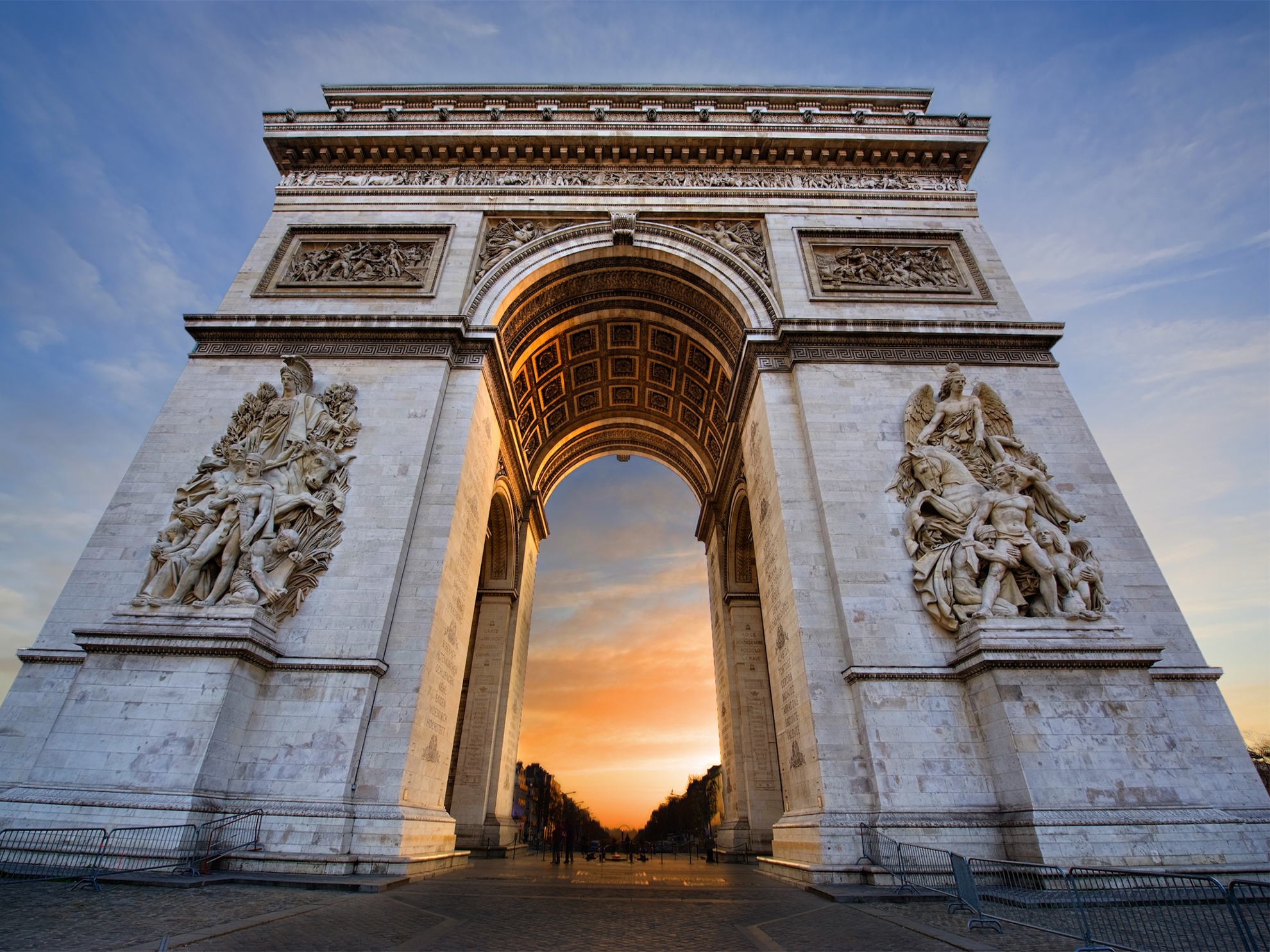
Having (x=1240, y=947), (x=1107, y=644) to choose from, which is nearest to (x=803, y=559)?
(x=1107, y=644)

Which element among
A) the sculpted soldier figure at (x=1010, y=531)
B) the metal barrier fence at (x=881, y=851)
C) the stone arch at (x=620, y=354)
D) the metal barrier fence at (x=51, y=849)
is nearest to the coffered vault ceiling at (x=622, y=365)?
the stone arch at (x=620, y=354)

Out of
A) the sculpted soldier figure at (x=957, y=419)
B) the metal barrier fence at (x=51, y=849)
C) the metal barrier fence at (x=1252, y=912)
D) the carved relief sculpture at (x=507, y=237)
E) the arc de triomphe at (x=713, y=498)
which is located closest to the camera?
the metal barrier fence at (x=1252, y=912)

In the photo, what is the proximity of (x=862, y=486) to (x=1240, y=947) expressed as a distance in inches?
293

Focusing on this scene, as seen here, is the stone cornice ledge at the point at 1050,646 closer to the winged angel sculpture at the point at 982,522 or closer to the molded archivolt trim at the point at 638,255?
the winged angel sculpture at the point at 982,522

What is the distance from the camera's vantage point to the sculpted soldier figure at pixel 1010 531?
9.56 meters

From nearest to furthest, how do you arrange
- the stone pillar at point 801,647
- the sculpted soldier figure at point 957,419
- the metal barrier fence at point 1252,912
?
the metal barrier fence at point 1252,912
the stone pillar at point 801,647
the sculpted soldier figure at point 957,419

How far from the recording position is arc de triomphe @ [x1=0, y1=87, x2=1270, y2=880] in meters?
8.60

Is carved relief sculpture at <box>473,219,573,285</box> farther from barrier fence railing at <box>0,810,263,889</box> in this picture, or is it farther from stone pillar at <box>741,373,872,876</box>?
barrier fence railing at <box>0,810,263,889</box>

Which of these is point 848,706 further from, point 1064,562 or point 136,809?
point 136,809

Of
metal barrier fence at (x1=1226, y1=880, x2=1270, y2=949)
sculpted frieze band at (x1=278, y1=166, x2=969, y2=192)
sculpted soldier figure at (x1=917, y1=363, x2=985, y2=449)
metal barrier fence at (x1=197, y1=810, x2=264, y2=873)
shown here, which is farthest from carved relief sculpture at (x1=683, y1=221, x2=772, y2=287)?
metal barrier fence at (x1=197, y1=810, x2=264, y2=873)

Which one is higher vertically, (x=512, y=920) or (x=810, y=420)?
(x=810, y=420)

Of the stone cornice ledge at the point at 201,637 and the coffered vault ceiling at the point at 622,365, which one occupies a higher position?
the coffered vault ceiling at the point at 622,365

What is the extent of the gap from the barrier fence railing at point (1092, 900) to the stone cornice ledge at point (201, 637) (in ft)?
27.3

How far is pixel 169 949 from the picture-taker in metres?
4.22
